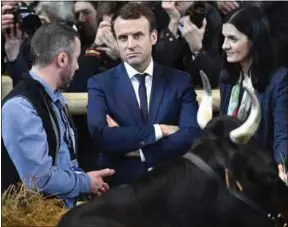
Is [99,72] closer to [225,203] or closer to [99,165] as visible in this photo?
[99,165]

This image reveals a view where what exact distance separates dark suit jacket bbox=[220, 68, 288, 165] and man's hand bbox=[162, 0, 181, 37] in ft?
1.11

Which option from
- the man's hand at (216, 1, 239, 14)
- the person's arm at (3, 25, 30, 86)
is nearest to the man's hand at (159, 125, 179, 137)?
the man's hand at (216, 1, 239, 14)

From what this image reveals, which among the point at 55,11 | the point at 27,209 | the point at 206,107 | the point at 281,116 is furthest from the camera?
the point at 55,11

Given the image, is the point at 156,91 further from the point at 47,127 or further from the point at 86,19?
the point at 86,19

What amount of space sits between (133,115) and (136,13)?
0.94ft

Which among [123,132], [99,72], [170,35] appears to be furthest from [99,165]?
[170,35]

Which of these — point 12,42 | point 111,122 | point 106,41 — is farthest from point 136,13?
point 12,42

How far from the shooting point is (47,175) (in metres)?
2.16

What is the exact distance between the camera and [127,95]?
89.5 inches

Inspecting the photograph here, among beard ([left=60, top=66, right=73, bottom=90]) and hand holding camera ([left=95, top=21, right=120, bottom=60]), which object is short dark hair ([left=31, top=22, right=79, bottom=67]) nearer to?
beard ([left=60, top=66, right=73, bottom=90])

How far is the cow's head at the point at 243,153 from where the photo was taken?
1.84 metres

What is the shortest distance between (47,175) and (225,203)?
1.76 feet

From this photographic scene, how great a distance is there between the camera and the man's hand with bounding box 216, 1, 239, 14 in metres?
2.47

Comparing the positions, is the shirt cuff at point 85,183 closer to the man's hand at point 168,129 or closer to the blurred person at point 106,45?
the man's hand at point 168,129
